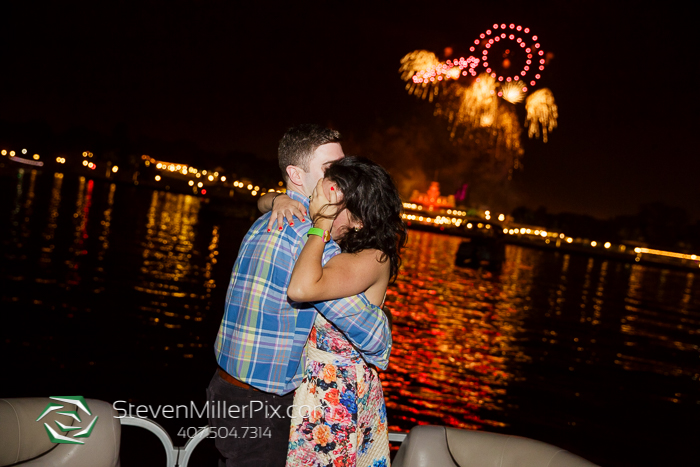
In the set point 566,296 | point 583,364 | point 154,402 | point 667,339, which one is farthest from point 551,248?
point 154,402

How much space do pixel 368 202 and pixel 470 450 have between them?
1198 millimetres

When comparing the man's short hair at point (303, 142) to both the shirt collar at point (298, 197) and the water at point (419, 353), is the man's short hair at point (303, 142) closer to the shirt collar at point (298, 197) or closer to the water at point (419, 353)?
the shirt collar at point (298, 197)

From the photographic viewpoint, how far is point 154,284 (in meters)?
19.2

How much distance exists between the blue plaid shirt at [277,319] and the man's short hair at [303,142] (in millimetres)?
315

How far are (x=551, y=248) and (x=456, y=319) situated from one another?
15069 centimetres

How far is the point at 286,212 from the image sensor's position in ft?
7.75

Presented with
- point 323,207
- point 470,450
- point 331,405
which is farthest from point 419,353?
point 323,207

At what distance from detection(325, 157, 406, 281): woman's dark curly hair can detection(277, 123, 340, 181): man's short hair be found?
13cm

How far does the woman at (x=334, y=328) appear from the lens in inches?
90.1

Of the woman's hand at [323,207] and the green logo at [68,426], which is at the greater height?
the woman's hand at [323,207]

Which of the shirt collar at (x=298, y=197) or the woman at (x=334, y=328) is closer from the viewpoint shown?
the woman at (x=334, y=328)

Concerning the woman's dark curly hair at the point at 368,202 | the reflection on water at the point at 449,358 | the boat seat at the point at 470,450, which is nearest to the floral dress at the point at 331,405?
the boat seat at the point at 470,450

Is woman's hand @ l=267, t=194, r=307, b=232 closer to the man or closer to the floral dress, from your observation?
the man

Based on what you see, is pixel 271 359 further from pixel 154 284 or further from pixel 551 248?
pixel 551 248
